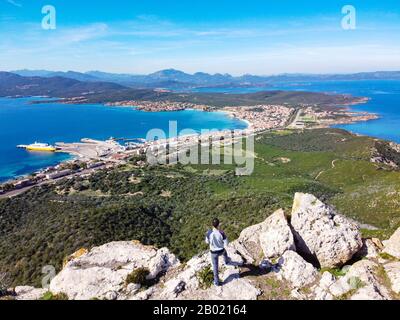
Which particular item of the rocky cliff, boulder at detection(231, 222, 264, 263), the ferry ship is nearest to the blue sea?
the ferry ship

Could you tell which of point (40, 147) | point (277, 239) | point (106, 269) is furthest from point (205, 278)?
point (40, 147)

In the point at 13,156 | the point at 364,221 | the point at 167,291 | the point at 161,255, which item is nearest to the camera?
the point at 167,291

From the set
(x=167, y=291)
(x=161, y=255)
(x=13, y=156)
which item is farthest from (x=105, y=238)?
(x=13, y=156)

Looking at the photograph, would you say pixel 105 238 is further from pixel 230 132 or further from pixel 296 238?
pixel 230 132

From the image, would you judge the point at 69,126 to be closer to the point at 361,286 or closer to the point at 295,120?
the point at 295,120

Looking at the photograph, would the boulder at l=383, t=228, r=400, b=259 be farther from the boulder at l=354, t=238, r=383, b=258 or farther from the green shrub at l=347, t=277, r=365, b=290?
the green shrub at l=347, t=277, r=365, b=290
